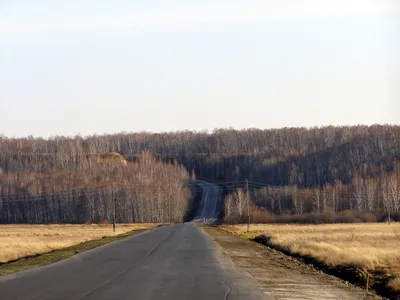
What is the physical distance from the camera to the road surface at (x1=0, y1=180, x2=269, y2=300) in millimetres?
15102

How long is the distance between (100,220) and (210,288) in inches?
4331

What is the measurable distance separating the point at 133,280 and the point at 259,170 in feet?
448

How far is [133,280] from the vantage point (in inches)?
727

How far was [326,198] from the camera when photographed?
116188 millimetres

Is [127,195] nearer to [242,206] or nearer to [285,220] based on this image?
[242,206]

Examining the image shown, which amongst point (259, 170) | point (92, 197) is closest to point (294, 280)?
point (92, 197)

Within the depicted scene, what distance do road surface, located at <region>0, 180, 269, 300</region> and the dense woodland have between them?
274ft

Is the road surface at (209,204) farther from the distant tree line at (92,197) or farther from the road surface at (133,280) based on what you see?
the road surface at (133,280)

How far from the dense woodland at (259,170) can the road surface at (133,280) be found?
274 feet

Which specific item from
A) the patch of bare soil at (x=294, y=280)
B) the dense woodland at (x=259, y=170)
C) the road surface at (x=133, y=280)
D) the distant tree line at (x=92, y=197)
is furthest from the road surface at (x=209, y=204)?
the road surface at (x=133, y=280)

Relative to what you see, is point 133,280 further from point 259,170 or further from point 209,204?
point 259,170

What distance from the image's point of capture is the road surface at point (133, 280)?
1510 cm

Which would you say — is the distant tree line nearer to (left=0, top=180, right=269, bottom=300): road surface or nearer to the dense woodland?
the dense woodland

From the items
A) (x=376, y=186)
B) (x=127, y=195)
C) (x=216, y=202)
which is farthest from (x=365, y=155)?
(x=127, y=195)
